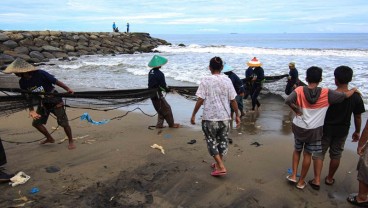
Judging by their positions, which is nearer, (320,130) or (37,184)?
(320,130)

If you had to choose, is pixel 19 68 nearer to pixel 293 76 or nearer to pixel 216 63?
pixel 216 63

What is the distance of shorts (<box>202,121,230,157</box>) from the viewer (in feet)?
14.5

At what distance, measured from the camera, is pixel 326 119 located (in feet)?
13.5

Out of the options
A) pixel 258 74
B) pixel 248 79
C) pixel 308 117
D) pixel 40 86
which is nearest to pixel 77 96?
pixel 40 86

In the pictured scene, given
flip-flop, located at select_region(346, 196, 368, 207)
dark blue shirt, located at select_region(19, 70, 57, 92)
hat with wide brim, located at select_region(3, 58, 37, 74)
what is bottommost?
flip-flop, located at select_region(346, 196, 368, 207)

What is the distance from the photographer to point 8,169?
15.9ft

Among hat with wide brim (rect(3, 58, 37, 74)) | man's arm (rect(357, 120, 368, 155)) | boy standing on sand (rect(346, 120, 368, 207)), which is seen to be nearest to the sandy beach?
boy standing on sand (rect(346, 120, 368, 207))

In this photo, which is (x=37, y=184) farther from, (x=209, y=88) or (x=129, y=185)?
(x=209, y=88)

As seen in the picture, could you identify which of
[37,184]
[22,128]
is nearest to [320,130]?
[37,184]

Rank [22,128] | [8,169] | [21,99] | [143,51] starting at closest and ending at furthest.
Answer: [8,169]
[21,99]
[22,128]
[143,51]

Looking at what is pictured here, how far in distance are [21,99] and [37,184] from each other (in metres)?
1.63

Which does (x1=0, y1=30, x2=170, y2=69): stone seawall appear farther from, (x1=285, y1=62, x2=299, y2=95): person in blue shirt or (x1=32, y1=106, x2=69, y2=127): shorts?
(x1=285, y1=62, x2=299, y2=95): person in blue shirt

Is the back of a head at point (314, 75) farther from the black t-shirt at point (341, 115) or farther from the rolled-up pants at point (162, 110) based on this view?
the rolled-up pants at point (162, 110)

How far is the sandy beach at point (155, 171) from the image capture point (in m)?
3.98
